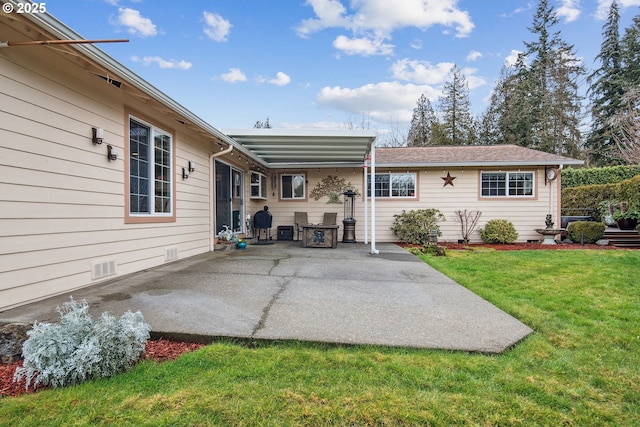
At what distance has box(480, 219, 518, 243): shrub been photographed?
946cm

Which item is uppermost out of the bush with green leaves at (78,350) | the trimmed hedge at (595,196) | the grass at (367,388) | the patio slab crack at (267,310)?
the trimmed hedge at (595,196)

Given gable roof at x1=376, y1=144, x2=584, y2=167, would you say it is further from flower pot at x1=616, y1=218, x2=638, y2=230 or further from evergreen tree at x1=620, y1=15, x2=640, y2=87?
evergreen tree at x1=620, y1=15, x2=640, y2=87

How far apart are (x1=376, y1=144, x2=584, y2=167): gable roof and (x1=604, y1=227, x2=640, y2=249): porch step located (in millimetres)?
2475

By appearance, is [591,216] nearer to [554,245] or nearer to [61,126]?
[554,245]

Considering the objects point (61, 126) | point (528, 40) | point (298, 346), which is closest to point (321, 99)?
point (528, 40)

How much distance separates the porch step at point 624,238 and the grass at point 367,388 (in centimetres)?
842

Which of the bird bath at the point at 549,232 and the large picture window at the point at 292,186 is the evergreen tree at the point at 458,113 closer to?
the bird bath at the point at 549,232

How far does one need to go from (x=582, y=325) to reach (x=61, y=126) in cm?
576

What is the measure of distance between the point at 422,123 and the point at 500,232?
51.2 feet

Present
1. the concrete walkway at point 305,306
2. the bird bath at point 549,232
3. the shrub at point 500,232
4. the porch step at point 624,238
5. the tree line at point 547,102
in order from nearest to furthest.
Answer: the concrete walkway at point 305,306
the porch step at point 624,238
the bird bath at point 549,232
the shrub at point 500,232
the tree line at point 547,102

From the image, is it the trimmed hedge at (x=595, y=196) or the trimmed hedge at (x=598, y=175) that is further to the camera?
the trimmed hedge at (x=598, y=175)

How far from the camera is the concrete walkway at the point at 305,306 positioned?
8.41ft

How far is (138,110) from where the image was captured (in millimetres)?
4664

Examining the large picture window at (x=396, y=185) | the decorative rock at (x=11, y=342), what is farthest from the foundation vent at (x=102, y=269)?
the large picture window at (x=396, y=185)
